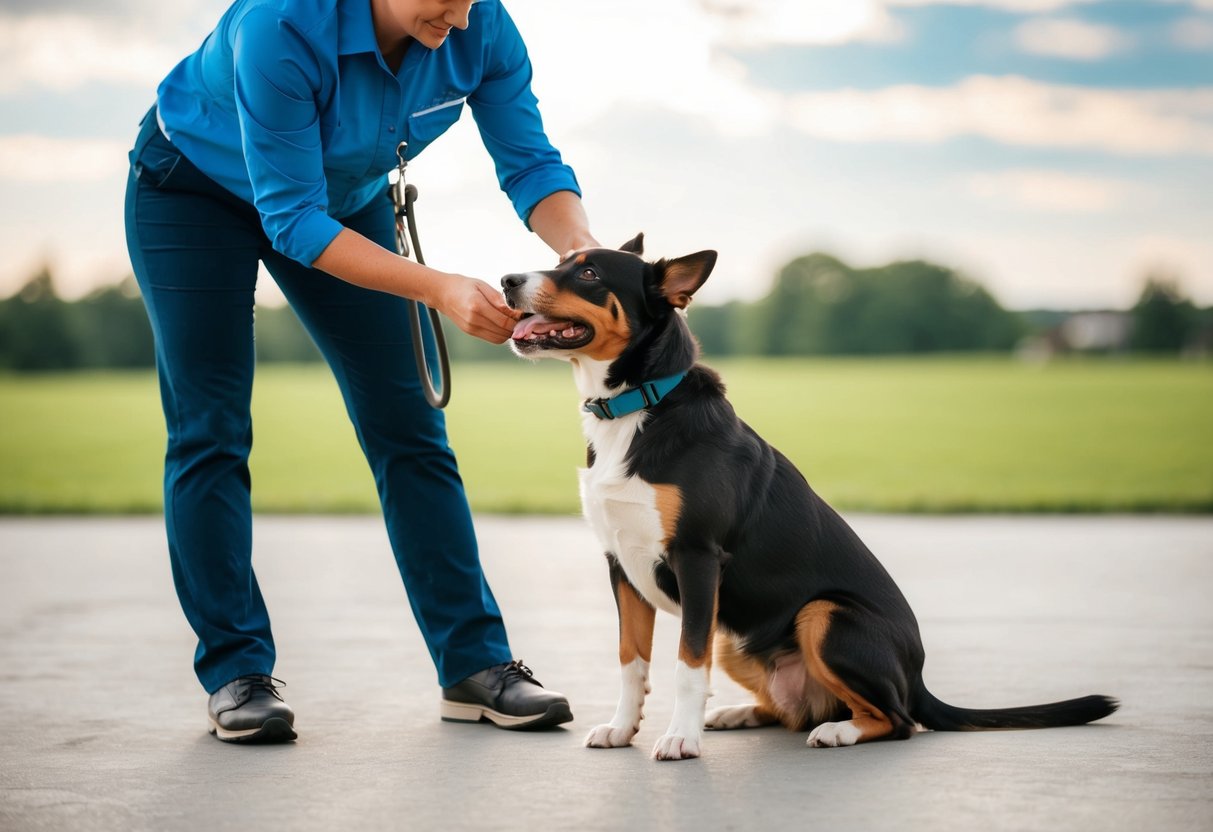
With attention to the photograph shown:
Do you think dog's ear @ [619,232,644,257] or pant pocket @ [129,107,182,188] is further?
dog's ear @ [619,232,644,257]

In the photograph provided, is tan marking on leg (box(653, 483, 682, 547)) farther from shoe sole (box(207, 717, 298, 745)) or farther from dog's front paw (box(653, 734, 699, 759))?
shoe sole (box(207, 717, 298, 745))

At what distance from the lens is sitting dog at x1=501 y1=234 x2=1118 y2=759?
110 inches

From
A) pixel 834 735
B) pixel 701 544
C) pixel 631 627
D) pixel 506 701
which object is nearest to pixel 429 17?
pixel 701 544

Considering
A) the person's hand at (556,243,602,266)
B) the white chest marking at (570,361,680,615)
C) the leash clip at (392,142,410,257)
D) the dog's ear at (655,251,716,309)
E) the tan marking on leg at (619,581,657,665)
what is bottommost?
the tan marking on leg at (619,581,657,665)

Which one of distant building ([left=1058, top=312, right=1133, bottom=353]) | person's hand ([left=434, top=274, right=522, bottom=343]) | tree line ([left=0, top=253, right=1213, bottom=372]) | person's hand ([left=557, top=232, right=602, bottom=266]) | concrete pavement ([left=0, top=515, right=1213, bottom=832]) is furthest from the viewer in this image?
distant building ([left=1058, top=312, right=1133, bottom=353])

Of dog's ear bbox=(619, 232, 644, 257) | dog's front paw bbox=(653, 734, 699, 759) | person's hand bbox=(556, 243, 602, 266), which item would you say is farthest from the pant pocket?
dog's front paw bbox=(653, 734, 699, 759)

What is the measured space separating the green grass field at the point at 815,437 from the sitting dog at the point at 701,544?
607 cm

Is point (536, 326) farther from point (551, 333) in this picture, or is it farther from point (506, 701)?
point (506, 701)

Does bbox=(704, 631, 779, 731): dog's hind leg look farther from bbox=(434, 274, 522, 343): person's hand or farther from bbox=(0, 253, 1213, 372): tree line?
bbox=(0, 253, 1213, 372): tree line

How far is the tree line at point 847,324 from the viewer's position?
24266 mm

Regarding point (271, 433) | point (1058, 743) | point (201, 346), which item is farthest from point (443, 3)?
point (271, 433)

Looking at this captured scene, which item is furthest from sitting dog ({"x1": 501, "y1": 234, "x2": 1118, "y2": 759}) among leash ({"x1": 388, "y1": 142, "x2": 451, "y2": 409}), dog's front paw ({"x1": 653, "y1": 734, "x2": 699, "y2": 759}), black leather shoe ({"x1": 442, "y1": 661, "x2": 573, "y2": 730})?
leash ({"x1": 388, "y1": 142, "x2": 451, "y2": 409})

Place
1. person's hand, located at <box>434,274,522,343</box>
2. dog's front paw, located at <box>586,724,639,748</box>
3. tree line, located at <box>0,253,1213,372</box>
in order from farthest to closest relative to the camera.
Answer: tree line, located at <box>0,253,1213,372</box> → dog's front paw, located at <box>586,724,639,748</box> → person's hand, located at <box>434,274,522,343</box>

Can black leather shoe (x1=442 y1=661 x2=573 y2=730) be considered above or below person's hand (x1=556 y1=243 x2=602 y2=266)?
below
